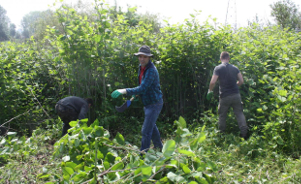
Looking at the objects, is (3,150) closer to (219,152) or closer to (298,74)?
(219,152)

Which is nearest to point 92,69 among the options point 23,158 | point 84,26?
point 84,26

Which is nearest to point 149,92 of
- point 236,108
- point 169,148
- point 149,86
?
point 149,86

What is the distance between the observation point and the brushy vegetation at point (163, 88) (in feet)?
11.4

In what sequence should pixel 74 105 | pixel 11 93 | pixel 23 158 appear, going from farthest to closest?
pixel 11 93
pixel 74 105
pixel 23 158

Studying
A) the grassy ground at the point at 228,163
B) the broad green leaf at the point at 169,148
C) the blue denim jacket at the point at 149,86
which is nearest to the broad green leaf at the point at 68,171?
the grassy ground at the point at 228,163

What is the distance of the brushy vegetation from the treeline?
0.07 feet

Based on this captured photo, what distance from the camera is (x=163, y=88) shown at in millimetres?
5953

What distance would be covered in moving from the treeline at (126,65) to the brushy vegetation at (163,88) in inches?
0.8

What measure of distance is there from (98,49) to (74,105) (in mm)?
1261

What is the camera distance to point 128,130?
17.8 feet

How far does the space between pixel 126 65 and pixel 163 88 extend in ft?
3.85

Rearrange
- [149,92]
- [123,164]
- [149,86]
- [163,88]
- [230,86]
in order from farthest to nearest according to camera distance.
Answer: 1. [163,88]
2. [230,86]
3. [149,92]
4. [149,86]
5. [123,164]

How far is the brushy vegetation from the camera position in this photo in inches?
136

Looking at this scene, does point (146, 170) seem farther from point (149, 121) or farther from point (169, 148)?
point (149, 121)
